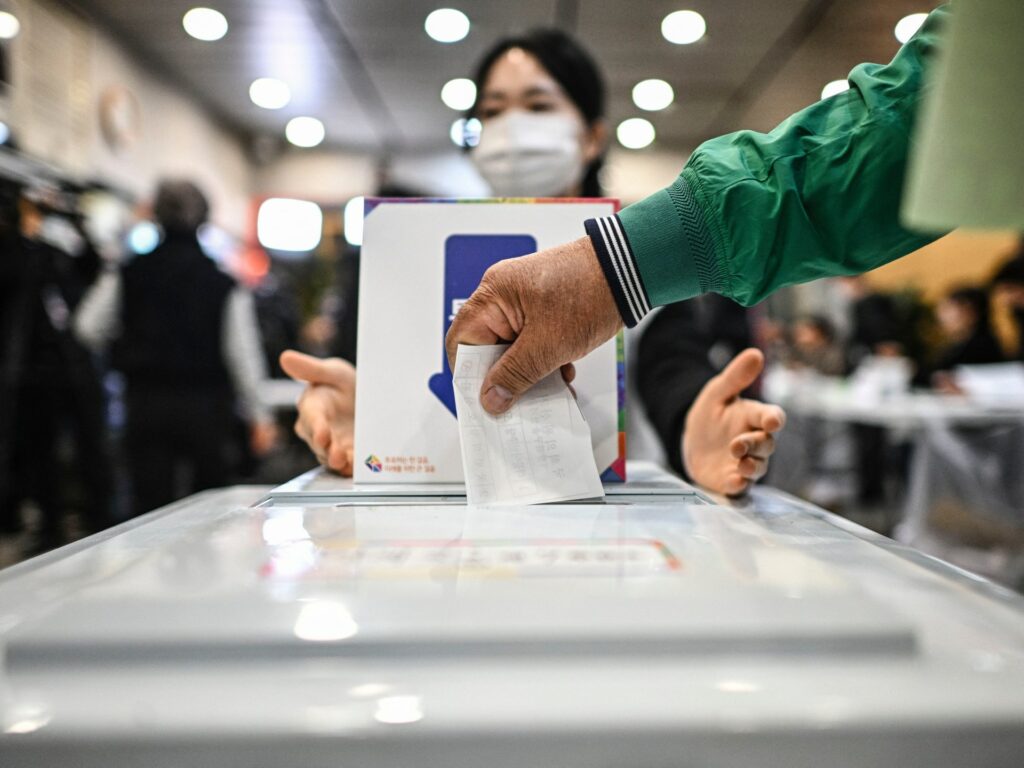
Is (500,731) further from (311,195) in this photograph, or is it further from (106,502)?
(311,195)

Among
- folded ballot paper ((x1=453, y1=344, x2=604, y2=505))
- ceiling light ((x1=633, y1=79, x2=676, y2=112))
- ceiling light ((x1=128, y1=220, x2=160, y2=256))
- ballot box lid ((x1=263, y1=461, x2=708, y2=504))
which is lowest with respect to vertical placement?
ballot box lid ((x1=263, y1=461, x2=708, y2=504))

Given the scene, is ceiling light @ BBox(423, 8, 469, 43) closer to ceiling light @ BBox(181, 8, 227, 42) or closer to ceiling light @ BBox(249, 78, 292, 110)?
ceiling light @ BBox(181, 8, 227, 42)

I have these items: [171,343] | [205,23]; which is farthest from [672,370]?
[171,343]

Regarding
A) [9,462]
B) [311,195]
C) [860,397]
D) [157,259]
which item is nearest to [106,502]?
[9,462]

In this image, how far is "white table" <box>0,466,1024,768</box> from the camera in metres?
0.32

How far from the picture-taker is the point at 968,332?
3773 mm

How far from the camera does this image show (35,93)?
2588mm

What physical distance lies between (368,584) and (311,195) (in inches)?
259

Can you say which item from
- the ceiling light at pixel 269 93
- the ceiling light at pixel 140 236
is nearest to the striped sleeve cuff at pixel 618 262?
the ceiling light at pixel 269 93

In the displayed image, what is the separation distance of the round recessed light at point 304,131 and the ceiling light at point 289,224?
1.63m

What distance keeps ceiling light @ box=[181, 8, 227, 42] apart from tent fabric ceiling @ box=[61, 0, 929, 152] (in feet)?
0.09

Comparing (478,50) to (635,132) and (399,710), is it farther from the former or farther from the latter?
(399,710)

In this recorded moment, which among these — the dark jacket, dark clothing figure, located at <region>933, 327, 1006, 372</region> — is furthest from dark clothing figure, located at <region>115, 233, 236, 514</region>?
dark clothing figure, located at <region>933, 327, 1006, 372</region>

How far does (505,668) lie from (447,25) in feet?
7.67
